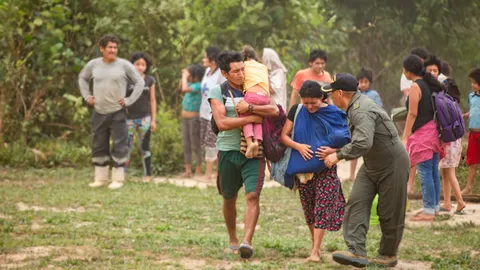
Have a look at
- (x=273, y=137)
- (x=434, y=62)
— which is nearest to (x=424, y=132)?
(x=434, y=62)

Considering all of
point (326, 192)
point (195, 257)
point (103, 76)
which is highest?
point (103, 76)

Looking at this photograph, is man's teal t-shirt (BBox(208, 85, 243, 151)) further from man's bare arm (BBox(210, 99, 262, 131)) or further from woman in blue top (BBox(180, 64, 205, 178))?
woman in blue top (BBox(180, 64, 205, 178))

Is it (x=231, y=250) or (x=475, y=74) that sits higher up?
(x=475, y=74)

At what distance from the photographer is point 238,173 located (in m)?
7.61

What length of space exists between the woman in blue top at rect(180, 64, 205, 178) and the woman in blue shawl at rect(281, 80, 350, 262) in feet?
20.5

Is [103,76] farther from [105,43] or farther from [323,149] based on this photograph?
[323,149]

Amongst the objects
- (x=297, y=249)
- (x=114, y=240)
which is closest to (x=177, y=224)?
(x=114, y=240)

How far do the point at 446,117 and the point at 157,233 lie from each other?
333cm

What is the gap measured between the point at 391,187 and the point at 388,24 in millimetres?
11004

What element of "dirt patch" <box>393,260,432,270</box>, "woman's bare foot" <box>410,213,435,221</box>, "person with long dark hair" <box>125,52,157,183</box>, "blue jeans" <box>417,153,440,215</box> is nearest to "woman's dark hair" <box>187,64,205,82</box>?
"person with long dark hair" <box>125,52,157,183</box>

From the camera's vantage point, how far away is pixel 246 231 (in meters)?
7.34

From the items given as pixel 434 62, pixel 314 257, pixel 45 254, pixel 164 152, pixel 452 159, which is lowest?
pixel 45 254

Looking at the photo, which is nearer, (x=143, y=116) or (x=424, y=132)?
(x=424, y=132)

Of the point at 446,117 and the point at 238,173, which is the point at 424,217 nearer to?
the point at 446,117
